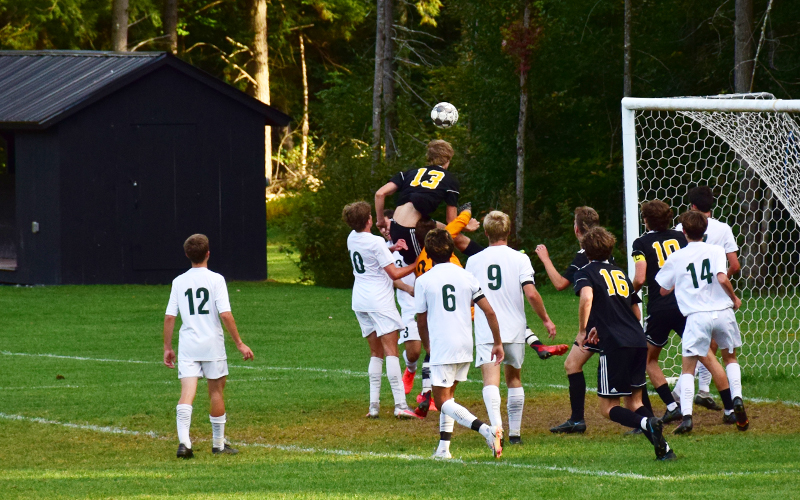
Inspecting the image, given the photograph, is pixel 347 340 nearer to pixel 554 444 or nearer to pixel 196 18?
pixel 554 444

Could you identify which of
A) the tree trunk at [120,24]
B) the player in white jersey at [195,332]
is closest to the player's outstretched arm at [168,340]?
the player in white jersey at [195,332]

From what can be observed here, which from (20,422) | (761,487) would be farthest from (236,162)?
(761,487)

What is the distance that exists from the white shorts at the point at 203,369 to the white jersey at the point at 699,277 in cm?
361

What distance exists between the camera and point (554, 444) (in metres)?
8.48

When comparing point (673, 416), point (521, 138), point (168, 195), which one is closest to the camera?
point (673, 416)

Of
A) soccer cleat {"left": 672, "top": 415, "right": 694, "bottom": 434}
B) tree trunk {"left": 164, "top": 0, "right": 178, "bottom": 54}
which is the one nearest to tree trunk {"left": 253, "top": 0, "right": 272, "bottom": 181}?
tree trunk {"left": 164, "top": 0, "right": 178, "bottom": 54}

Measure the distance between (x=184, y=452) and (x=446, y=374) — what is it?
201 cm

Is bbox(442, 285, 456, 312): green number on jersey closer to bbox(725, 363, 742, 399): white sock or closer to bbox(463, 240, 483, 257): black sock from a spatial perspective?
bbox(463, 240, 483, 257): black sock

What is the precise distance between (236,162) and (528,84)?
709 cm

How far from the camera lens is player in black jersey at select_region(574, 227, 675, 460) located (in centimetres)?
810

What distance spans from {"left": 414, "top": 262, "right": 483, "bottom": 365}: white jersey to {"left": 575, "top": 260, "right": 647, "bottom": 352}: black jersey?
0.85 metres

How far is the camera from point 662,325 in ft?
31.2

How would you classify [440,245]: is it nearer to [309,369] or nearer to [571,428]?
[571,428]

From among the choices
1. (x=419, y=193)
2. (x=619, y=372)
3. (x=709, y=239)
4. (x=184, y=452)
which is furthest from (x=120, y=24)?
(x=619, y=372)
